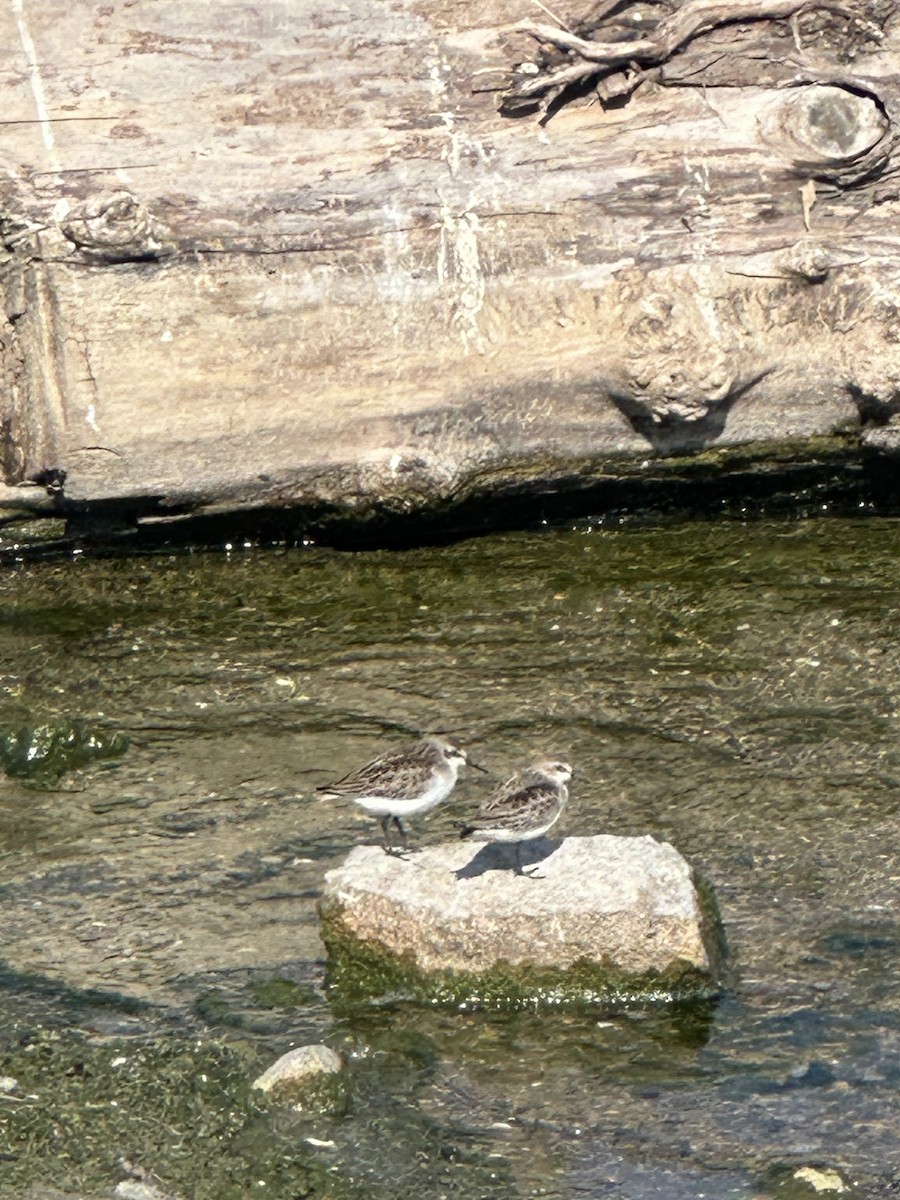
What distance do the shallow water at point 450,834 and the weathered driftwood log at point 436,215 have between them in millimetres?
838

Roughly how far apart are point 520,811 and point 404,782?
0.54 metres

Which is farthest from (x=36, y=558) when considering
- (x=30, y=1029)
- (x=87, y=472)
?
(x=30, y=1029)

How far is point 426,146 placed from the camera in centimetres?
854

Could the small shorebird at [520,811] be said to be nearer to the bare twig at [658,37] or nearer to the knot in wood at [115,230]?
the knot in wood at [115,230]

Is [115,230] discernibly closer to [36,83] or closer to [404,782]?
[36,83]

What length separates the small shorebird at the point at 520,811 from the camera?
6461mm

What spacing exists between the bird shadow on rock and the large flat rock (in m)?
0.08

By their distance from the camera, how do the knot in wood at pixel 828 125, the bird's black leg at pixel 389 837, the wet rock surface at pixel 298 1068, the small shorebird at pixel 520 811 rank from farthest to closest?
1. the knot in wood at pixel 828 125
2. the bird's black leg at pixel 389 837
3. the small shorebird at pixel 520 811
4. the wet rock surface at pixel 298 1068

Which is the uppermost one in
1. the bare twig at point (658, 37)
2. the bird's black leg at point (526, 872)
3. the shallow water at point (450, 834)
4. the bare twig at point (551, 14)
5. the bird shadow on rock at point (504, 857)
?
the bare twig at point (551, 14)

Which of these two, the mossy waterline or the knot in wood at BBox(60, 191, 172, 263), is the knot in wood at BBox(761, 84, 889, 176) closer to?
the knot in wood at BBox(60, 191, 172, 263)

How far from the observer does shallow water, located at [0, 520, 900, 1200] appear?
5.73m

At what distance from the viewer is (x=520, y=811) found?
21.3 ft

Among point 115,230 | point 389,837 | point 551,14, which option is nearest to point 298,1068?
point 389,837

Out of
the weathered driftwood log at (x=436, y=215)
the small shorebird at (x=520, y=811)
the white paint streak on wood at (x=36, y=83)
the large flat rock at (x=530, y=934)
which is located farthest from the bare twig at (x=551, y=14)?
the large flat rock at (x=530, y=934)
